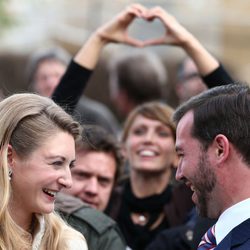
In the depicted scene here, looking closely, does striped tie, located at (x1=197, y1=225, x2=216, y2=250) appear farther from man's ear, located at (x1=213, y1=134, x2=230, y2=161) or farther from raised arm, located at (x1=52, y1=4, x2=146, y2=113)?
raised arm, located at (x1=52, y1=4, x2=146, y2=113)

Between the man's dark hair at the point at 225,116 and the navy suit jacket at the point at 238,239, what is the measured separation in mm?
279

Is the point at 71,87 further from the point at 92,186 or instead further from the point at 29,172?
the point at 29,172

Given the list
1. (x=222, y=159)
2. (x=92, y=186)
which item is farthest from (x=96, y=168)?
(x=222, y=159)

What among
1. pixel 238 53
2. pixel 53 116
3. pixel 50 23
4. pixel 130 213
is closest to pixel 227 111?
pixel 53 116

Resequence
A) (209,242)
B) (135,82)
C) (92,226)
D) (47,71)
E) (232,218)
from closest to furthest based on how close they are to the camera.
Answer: (232,218)
(209,242)
(92,226)
(135,82)
(47,71)

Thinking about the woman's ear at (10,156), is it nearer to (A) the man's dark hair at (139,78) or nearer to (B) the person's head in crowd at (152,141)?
(B) the person's head in crowd at (152,141)

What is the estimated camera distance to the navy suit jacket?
3908 mm

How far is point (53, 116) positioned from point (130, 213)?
1.80 metres

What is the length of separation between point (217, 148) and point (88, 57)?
1.93 meters

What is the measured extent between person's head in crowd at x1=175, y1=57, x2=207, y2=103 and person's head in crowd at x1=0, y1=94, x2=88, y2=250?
2710 mm

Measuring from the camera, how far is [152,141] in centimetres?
657

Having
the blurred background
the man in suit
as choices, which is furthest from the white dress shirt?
the blurred background

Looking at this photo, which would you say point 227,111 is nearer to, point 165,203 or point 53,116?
point 53,116

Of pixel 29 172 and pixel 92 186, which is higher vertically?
pixel 29 172
